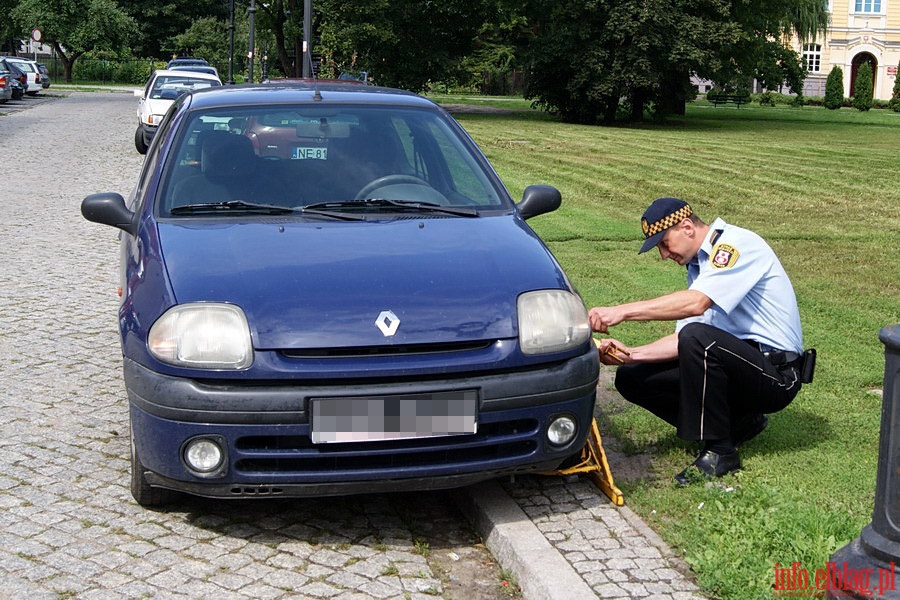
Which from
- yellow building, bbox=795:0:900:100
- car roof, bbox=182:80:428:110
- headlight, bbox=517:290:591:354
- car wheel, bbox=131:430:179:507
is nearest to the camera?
headlight, bbox=517:290:591:354

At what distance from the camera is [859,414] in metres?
5.93

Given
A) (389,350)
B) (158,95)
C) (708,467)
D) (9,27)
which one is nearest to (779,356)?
(708,467)

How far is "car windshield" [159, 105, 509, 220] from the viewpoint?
5410 mm

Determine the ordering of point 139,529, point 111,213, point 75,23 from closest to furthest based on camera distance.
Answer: point 139,529 < point 111,213 < point 75,23

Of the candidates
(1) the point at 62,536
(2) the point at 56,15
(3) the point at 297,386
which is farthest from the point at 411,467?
(2) the point at 56,15

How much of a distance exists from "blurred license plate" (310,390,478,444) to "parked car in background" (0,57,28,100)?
43.5 metres

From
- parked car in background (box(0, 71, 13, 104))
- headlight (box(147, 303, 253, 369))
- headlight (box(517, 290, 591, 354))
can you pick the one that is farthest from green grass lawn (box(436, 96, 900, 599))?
parked car in background (box(0, 71, 13, 104))

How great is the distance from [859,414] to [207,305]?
3.47 m

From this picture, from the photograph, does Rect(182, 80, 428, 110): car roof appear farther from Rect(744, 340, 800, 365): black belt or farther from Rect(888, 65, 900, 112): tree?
Rect(888, 65, 900, 112): tree

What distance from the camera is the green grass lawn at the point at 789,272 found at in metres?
4.29

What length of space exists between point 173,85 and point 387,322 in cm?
2287

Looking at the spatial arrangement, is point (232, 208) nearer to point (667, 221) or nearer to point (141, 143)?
point (667, 221)

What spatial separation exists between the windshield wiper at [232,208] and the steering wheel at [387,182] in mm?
417

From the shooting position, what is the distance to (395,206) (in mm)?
5441
